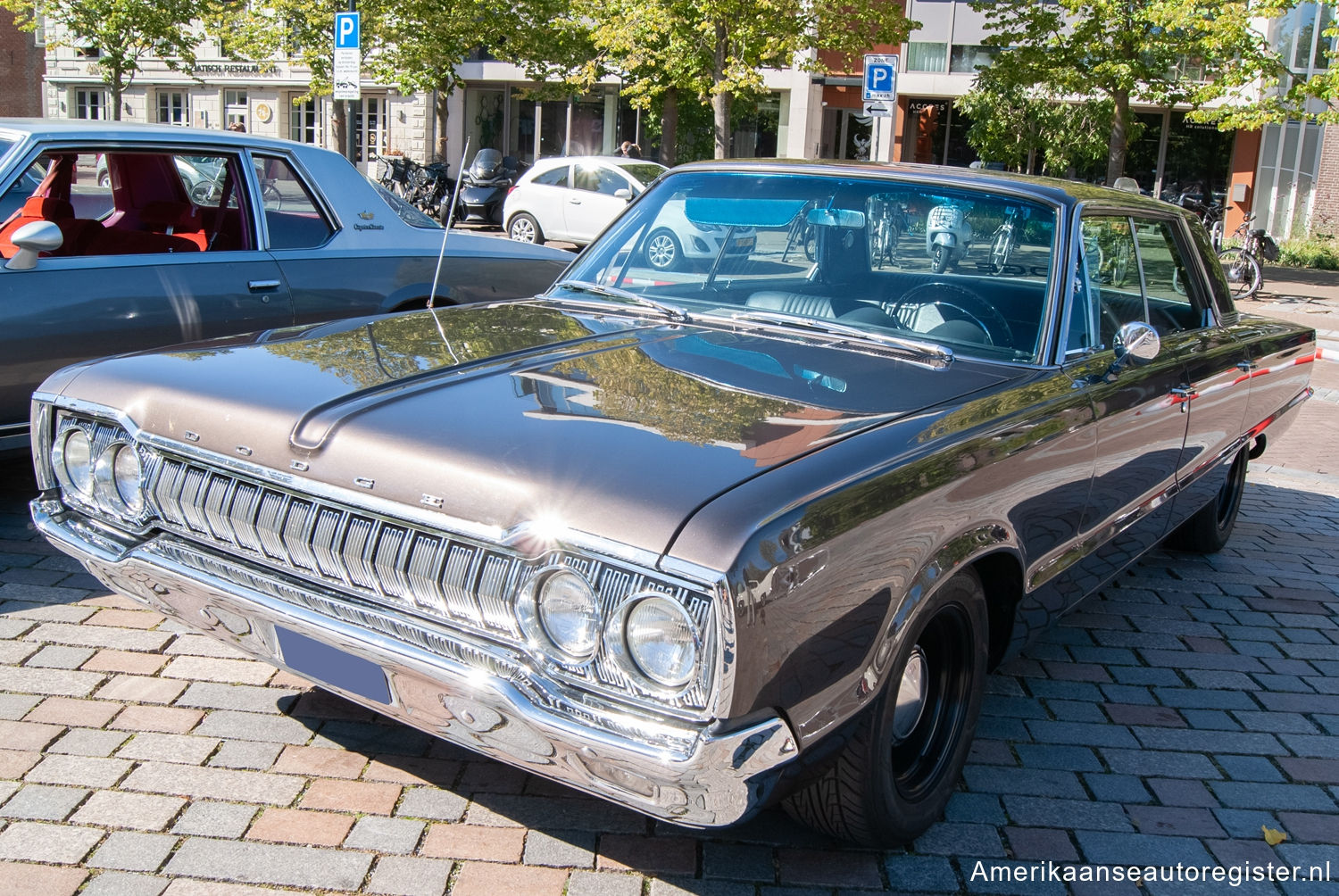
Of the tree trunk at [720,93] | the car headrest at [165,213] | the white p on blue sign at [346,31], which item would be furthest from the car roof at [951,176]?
the tree trunk at [720,93]

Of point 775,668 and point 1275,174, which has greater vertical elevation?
point 1275,174

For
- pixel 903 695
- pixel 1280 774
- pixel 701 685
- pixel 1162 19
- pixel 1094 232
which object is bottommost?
pixel 1280 774

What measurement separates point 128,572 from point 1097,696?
2.97 meters

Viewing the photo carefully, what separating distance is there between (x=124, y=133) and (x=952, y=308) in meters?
3.77

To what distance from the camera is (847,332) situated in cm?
346

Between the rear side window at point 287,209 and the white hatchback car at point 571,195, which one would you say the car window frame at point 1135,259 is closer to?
the rear side window at point 287,209

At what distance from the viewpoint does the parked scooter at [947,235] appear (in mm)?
3645

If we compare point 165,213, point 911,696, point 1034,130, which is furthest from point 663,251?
point 1034,130

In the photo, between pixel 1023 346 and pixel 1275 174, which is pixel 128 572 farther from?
pixel 1275 174

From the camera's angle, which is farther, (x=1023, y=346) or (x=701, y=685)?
(x=1023, y=346)

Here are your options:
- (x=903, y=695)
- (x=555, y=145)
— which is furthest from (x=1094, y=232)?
(x=555, y=145)

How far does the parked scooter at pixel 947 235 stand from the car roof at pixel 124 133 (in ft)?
11.1

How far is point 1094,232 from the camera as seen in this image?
3762 millimetres

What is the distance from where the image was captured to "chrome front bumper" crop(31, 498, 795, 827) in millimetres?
2123
